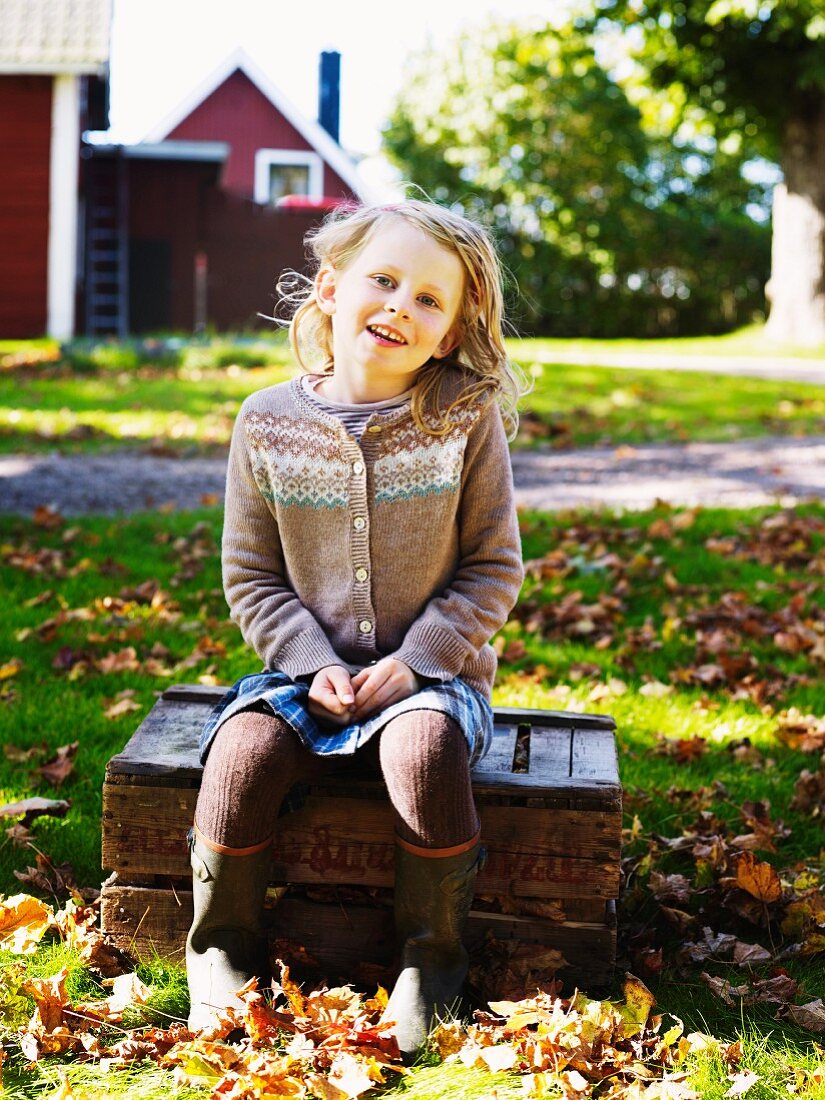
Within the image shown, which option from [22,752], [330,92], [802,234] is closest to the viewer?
[22,752]

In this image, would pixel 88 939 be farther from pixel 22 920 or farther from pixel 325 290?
pixel 325 290

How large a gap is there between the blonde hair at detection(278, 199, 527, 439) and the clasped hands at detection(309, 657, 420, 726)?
0.56m

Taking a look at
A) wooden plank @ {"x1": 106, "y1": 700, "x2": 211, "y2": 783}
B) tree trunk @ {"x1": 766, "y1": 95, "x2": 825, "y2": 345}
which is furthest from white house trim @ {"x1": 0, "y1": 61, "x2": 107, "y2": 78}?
wooden plank @ {"x1": 106, "y1": 700, "x2": 211, "y2": 783}

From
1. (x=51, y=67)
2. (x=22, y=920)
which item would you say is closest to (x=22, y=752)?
(x=22, y=920)

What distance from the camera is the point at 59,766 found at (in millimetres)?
3461

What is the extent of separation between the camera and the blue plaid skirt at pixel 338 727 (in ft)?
8.14

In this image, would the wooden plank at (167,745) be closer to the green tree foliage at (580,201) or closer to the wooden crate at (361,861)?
the wooden crate at (361,861)

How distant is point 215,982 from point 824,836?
1.72 m

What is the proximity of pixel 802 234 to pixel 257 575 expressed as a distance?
57.8 feet

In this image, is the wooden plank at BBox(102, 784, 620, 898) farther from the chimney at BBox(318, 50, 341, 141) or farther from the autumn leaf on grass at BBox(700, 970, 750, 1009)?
the chimney at BBox(318, 50, 341, 141)

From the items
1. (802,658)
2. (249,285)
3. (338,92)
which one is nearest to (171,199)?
(249,285)

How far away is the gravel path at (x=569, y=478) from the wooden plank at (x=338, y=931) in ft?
14.1

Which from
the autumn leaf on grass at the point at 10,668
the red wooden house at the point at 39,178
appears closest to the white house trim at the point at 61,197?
the red wooden house at the point at 39,178

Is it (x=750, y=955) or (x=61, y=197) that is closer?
(x=750, y=955)
